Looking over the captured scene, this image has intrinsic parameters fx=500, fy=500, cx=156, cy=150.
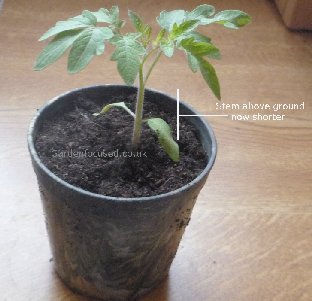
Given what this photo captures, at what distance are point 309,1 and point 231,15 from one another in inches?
27.8

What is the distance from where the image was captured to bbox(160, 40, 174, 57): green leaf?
0.53 m

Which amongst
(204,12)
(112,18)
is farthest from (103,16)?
(204,12)

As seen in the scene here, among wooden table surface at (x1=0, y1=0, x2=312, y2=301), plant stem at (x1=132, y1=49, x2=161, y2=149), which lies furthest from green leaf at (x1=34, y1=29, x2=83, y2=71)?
wooden table surface at (x1=0, y1=0, x2=312, y2=301)

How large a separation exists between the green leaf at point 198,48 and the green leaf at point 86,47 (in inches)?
3.2

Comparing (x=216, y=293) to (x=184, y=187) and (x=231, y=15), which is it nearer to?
(x=184, y=187)

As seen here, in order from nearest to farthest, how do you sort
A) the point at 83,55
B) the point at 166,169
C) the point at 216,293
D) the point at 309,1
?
the point at 83,55 → the point at 166,169 → the point at 216,293 → the point at 309,1

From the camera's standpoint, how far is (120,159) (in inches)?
25.3

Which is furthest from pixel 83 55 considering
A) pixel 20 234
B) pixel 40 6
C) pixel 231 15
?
pixel 40 6

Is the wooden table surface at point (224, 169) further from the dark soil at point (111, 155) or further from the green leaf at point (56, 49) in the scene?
the green leaf at point (56, 49)

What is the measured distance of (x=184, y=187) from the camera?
23.1 inches

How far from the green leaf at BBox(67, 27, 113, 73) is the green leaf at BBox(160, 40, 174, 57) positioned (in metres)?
0.06

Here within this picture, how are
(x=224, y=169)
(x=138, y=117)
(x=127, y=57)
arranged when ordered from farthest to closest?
1. (x=224, y=169)
2. (x=138, y=117)
3. (x=127, y=57)

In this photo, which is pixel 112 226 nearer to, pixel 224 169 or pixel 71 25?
pixel 71 25

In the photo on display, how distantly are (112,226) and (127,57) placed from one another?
210 mm
